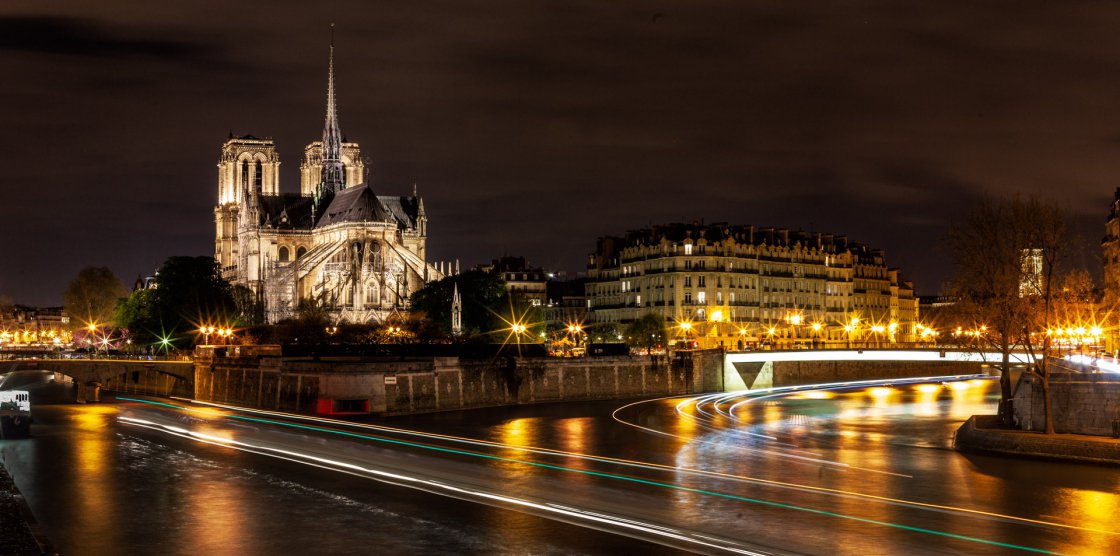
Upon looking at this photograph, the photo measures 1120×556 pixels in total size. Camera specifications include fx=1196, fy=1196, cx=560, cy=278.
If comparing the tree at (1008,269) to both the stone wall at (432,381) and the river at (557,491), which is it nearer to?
the river at (557,491)

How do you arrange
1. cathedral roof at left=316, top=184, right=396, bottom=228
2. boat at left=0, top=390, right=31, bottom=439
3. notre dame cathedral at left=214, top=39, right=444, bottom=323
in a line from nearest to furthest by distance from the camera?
boat at left=0, top=390, right=31, bottom=439 → notre dame cathedral at left=214, top=39, right=444, bottom=323 → cathedral roof at left=316, top=184, right=396, bottom=228

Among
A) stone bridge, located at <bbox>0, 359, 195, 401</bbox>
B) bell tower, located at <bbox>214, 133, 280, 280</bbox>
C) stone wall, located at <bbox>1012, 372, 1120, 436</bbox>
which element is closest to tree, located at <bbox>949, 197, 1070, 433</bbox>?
stone wall, located at <bbox>1012, 372, 1120, 436</bbox>

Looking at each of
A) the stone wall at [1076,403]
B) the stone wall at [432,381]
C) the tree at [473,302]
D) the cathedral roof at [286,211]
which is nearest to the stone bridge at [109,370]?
the stone wall at [432,381]

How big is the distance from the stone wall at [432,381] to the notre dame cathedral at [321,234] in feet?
135

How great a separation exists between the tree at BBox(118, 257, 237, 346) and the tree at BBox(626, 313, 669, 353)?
3321 centimetres

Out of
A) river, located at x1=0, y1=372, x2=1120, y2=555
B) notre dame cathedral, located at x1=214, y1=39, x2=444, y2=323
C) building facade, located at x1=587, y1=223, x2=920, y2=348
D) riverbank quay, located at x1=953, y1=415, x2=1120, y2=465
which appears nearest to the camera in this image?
river, located at x1=0, y1=372, x2=1120, y2=555

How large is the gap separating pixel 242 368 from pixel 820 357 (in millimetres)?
36259

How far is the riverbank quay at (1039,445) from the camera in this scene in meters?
34.0

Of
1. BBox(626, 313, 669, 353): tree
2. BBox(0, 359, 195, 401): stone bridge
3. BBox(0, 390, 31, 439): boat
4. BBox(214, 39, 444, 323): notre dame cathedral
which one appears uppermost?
BBox(214, 39, 444, 323): notre dame cathedral

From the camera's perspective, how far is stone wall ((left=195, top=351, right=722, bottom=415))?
176 feet

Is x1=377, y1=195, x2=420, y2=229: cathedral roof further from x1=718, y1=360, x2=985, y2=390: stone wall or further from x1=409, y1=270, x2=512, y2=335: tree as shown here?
x1=718, y1=360, x2=985, y2=390: stone wall

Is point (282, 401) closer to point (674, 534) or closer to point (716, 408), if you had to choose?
point (716, 408)

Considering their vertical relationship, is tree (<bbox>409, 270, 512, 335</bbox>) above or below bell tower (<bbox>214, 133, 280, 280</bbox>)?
below

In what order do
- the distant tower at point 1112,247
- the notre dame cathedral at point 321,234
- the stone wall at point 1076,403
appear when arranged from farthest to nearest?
the notre dame cathedral at point 321,234 < the distant tower at point 1112,247 < the stone wall at point 1076,403
